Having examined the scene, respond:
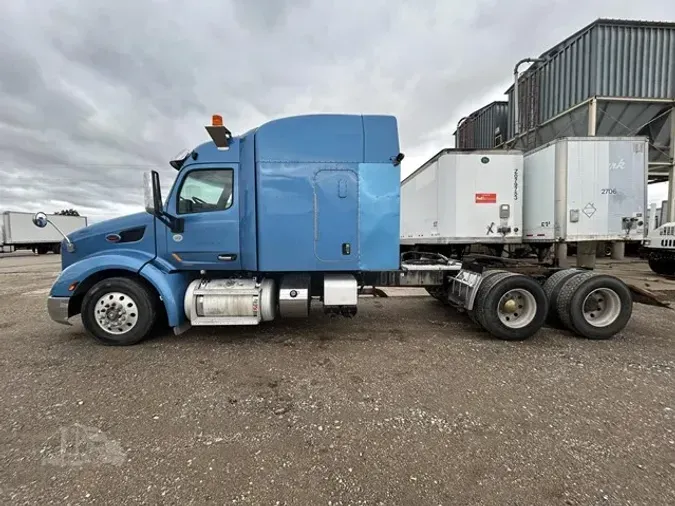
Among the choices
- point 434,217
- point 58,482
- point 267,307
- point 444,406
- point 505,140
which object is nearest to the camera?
point 58,482

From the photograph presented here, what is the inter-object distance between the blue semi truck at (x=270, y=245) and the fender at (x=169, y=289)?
14mm

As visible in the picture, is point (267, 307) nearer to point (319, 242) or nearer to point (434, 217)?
point (319, 242)

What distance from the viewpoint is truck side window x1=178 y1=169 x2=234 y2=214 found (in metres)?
4.57

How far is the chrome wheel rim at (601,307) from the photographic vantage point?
4.68 m

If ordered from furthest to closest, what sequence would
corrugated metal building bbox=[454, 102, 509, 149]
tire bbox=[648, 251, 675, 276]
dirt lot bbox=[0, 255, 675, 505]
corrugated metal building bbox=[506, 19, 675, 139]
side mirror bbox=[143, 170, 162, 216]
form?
corrugated metal building bbox=[454, 102, 509, 149]
tire bbox=[648, 251, 675, 276]
corrugated metal building bbox=[506, 19, 675, 139]
side mirror bbox=[143, 170, 162, 216]
dirt lot bbox=[0, 255, 675, 505]

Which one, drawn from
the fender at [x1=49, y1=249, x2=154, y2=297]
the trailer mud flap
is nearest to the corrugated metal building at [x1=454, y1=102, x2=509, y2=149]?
the trailer mud flap

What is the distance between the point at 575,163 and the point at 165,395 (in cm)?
644

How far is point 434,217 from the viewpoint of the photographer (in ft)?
21.7

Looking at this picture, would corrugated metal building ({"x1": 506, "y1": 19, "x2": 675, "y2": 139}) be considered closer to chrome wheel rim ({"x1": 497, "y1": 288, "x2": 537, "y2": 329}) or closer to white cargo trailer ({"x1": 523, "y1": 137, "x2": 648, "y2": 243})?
white cargo trailer ({"x1": 523, "y1": 137, "x2": 648, "y2": 243})

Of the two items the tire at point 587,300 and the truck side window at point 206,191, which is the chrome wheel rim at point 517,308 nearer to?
the tire at point 587,300

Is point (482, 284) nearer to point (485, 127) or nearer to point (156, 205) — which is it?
point (156, 205)

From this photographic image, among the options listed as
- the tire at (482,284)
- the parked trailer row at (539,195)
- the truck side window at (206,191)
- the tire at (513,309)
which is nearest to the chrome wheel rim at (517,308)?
the tire at (513,309)

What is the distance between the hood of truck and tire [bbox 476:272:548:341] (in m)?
4.86

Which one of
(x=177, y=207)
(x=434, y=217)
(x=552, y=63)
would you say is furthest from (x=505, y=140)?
(x=177, y=207)
